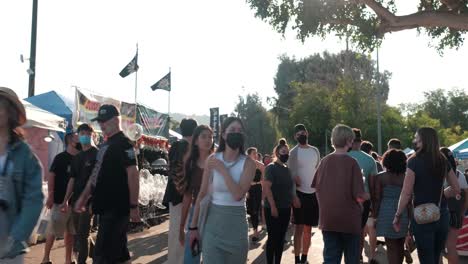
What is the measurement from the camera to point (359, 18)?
35.3 ft

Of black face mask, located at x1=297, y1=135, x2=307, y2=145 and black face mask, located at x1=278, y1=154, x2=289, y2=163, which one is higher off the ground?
black face mask, located at x1=297, y1=135, x2=307, y2=145

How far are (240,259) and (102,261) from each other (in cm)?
144

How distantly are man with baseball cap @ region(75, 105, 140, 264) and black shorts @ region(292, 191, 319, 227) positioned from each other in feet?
10.9

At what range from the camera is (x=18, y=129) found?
3.51m

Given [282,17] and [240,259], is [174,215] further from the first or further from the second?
[282,17]

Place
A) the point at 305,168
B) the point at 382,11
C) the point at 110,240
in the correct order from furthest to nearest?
the point at 382,11 < the point at 305,168 < the point at 110,240

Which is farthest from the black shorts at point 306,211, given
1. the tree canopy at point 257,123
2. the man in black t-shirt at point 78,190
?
the tree canopy at point 257,123

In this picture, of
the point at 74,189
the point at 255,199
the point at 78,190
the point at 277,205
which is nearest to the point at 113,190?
the point at 78,190

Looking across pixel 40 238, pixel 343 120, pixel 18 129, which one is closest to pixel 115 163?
pixel 18 129

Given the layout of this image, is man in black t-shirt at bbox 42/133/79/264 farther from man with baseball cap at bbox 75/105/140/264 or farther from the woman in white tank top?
the woman in white tank top

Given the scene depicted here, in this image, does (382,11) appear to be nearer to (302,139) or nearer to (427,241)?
(302,139)

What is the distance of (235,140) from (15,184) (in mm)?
1959

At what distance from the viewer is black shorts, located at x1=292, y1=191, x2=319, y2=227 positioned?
27.0ft

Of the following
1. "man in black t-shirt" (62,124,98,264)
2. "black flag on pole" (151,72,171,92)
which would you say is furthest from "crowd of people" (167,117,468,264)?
"black flag on pole" (151,72,171,92)
